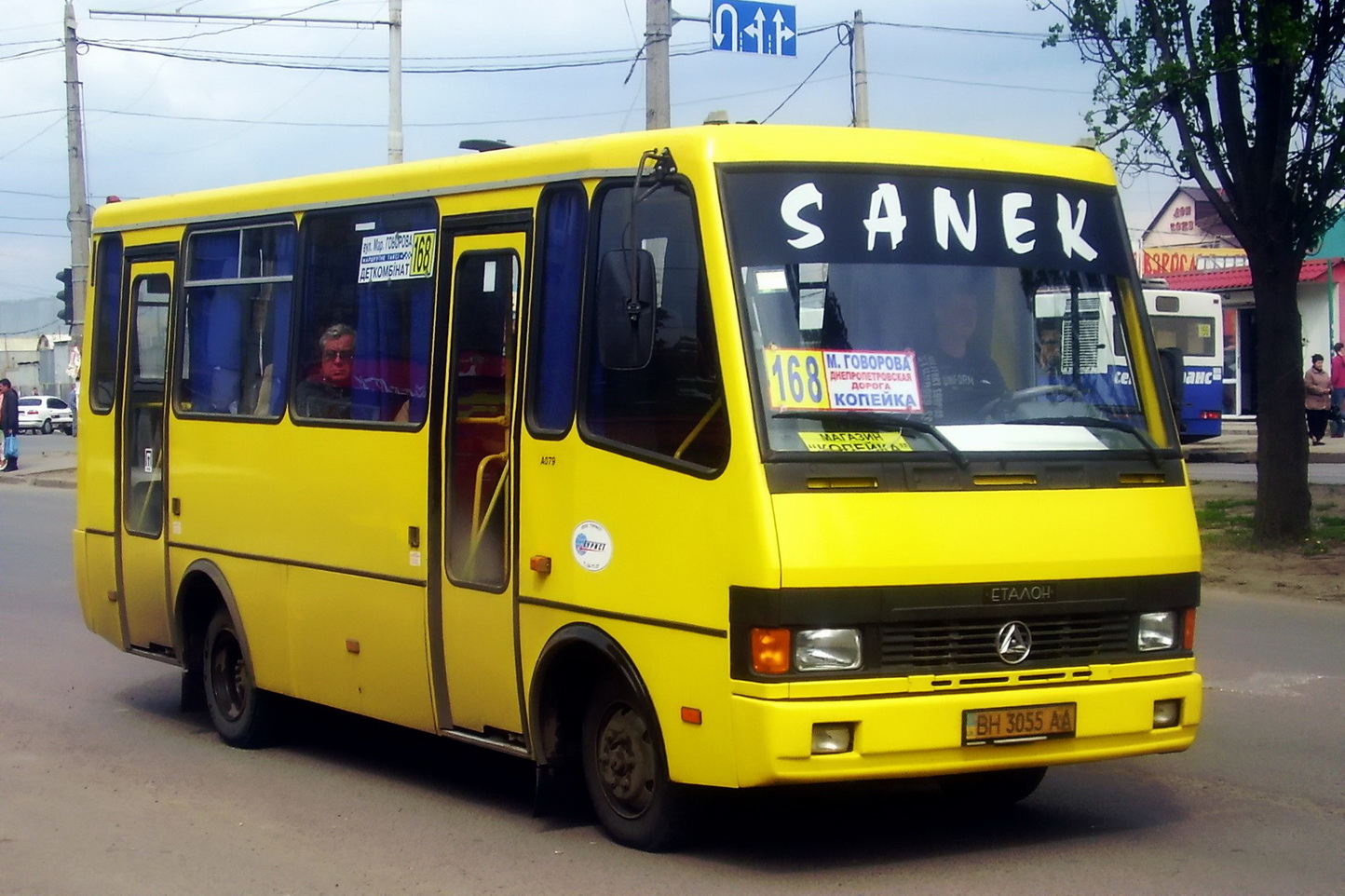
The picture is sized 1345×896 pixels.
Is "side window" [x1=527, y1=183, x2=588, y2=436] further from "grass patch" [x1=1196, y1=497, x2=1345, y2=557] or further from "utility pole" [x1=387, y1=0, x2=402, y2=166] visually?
"utility pole" [x1=387, y1=0, x2=402, y2=166]

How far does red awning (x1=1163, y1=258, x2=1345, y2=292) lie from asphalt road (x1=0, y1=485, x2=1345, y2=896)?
3066 cm

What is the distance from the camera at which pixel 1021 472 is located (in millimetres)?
6465

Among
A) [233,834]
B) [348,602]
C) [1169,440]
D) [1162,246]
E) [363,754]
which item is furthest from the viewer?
[1162,246]

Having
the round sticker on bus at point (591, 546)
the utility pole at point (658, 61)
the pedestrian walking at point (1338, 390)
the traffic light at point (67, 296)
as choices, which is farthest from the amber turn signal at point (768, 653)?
the pedestrian walking at point (1338, 390)

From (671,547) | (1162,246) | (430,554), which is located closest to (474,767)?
(430,554)

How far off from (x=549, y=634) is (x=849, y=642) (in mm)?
1450

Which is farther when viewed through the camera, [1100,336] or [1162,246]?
[1162,246]

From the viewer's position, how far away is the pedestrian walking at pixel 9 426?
37.4m

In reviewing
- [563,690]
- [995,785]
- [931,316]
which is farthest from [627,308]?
[995,785]

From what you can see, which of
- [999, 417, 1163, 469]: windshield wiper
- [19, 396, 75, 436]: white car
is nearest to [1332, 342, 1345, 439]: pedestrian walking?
[999, 417, 1163, 469]: windshield wiper

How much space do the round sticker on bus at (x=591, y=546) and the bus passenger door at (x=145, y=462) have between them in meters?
4.06

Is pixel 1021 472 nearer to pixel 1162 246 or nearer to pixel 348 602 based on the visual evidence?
pixel 348 602

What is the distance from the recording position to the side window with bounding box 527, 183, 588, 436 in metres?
7.09

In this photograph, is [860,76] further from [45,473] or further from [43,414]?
[43,414]
